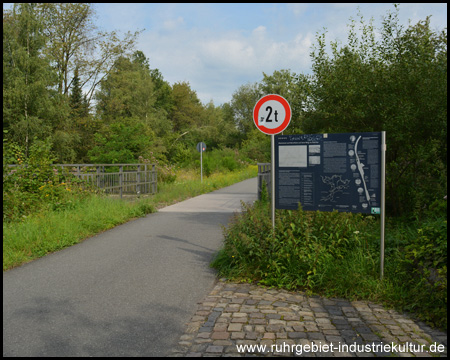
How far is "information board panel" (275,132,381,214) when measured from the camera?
18.2 feet

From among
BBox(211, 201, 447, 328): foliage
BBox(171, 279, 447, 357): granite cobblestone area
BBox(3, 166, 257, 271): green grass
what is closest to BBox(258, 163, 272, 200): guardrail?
BBox(3, 166, 257, 271): green grass

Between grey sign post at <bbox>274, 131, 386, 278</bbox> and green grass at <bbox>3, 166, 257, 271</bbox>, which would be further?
green grass at <bbox>3, 166, 257, 271</bbox>

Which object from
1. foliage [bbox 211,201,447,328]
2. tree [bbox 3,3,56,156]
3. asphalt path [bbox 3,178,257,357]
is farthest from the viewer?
tree [bbox 3,3,56,156]

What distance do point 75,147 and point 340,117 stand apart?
27608 mm

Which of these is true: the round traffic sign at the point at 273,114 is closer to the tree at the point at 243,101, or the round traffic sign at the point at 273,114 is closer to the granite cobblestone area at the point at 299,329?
the granite cobblestone area at the point at 299,329

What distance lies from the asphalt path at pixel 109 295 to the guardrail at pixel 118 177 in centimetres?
419

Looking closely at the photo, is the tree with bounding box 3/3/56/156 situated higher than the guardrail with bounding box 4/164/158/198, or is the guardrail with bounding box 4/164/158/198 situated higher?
the tree with bounding box 3/3/56/156

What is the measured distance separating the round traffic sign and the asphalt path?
240 cm

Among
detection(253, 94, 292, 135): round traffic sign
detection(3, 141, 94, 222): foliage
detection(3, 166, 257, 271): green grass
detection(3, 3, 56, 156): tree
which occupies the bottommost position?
detection(3, 166, 257, 271): green grass

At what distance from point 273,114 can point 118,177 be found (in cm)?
884

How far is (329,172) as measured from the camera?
5.81 m

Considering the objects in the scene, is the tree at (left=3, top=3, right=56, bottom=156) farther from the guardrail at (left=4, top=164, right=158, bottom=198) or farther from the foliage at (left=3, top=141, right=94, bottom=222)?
the foliage at (left=3, top=141, right=94, bottom=222)

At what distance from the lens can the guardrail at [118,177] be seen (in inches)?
493

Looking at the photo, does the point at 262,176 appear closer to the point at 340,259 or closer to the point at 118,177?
the point at 118,177
